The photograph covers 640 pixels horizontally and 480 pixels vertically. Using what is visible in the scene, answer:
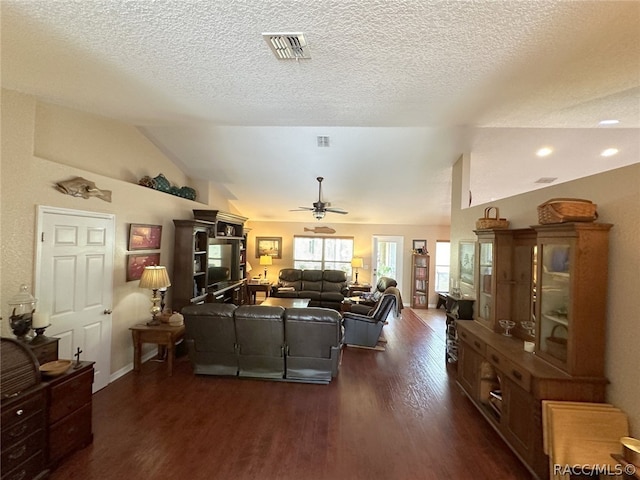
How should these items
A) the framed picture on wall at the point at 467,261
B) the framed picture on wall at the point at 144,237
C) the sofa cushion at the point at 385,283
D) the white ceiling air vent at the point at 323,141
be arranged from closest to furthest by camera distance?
1. the framed picture on wall at the point at 144,237
2. the framed picture on wall at the point at 467,261
3. the white ceiling air vent at the point at 323,141
4. the sofa cushion at the point at 385,283

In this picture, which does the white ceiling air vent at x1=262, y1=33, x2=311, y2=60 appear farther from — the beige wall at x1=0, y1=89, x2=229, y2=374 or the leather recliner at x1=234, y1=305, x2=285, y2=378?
the leather recliner at x1=234, y1=305, x2=285, y2=378

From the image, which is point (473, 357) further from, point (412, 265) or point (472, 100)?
point (412, 265)

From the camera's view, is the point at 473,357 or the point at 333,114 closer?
the point at 333,114

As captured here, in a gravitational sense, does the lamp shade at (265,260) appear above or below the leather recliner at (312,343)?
above

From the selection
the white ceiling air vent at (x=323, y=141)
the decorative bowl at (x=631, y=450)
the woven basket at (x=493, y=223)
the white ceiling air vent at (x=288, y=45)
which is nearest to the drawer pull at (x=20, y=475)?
the white ceiling air vent at (x=288, y=45)

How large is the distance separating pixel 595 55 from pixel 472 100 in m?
0.77

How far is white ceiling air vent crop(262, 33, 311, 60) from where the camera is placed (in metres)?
1.72

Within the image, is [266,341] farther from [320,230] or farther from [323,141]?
[320,230]

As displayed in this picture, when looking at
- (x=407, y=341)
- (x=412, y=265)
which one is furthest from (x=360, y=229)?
(x=407, y=341)

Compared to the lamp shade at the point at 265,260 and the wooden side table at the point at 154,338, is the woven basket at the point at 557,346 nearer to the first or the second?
the wooden side table at the point at 154,338

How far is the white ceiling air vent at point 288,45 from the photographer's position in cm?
172

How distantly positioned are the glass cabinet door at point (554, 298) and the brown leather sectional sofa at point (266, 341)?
204cm

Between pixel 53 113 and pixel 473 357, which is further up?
pixel 53 113

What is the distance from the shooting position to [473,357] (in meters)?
3.32
